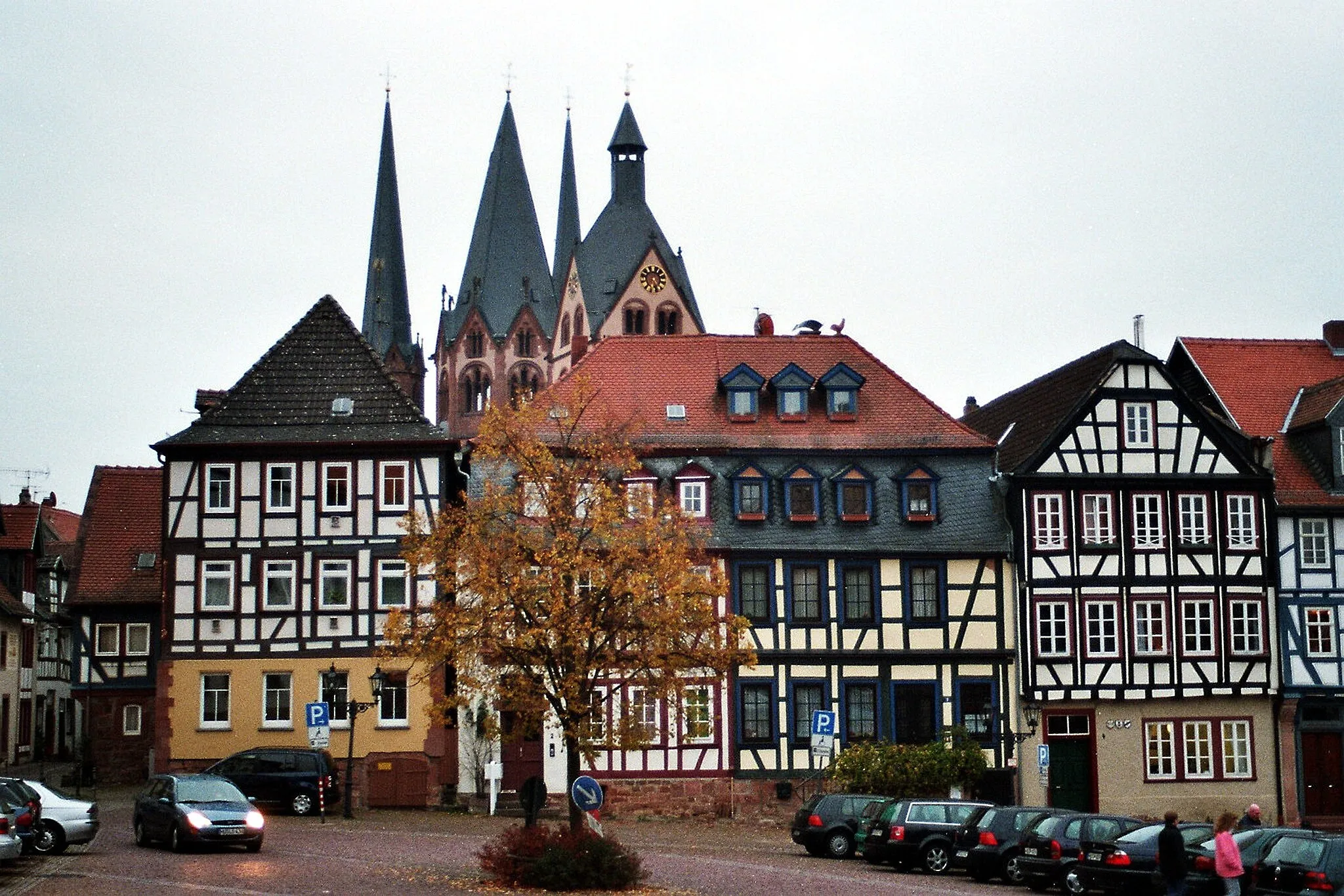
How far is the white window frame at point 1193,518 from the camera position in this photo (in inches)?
1987

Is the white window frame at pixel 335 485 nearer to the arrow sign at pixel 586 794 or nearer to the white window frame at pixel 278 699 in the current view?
the white window frame at pixel 278 699

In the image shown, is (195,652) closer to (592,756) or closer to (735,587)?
(735,587)

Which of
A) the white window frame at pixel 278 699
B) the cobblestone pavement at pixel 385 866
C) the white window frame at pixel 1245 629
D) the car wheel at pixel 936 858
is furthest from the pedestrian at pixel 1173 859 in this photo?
the white window frame at pixel 278 699

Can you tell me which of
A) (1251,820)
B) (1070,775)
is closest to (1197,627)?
(1070,775)

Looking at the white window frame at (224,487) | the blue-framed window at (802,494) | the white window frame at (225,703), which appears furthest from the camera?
the blue-framed window at (802,494)

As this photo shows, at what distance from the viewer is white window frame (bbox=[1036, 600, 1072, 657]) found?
49438 mm

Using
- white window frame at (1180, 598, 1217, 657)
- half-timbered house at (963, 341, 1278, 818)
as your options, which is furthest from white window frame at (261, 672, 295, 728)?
white window frame at (1180, 598, 1217, 657)

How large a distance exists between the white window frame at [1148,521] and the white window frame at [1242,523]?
1.78m

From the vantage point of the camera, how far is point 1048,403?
52.8 meters

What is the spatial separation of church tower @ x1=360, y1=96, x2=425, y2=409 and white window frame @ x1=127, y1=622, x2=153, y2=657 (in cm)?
6549

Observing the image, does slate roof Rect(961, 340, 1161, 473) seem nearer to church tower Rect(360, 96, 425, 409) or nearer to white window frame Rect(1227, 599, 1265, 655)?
white window frame Rect(1227, 599, 1265, 655)

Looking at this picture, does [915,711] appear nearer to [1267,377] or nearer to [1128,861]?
[1267,377]

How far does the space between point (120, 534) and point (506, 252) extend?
6819 centimetres

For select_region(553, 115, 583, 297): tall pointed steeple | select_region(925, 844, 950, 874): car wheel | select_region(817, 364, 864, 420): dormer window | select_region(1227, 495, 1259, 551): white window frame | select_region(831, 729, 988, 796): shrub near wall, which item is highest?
select_region(553, 115, 583, 297): tall pointed steeple
